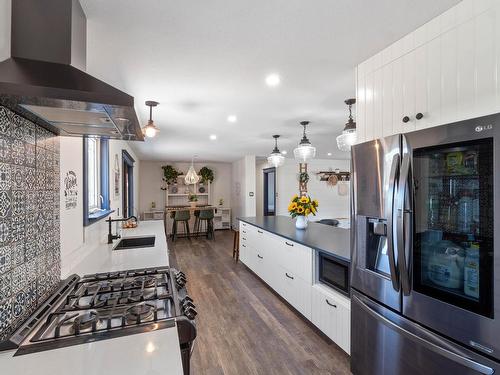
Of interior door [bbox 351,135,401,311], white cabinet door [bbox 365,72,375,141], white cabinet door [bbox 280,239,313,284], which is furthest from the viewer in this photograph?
white cabinet door [bbox 280,239,313,284]

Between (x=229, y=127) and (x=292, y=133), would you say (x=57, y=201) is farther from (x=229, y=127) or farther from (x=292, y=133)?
(x=292, y=133)

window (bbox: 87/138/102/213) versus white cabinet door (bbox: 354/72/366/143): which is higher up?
white cabinet door (bbox: 354/72/366/143)

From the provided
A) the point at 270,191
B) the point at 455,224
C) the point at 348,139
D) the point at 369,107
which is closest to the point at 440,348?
the point at 455,224

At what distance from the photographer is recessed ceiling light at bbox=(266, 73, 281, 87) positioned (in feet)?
7.01

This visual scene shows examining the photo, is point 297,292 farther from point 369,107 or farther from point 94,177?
point 94,177

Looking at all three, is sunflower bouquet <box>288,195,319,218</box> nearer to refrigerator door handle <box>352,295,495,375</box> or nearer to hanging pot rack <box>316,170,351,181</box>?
refrigerator door handle <box>352,295,495,375</box>

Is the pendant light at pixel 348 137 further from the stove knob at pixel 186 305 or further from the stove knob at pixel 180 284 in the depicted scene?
the stove knob at pixel 186 305

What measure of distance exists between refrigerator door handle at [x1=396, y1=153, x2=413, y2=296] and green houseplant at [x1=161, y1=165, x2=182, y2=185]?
7.58 meters

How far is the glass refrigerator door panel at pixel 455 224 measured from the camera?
1.07 meters

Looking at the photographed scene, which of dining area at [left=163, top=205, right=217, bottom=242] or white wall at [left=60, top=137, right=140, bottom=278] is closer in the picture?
white wall at [left=60, top=137, right=140, bottom=278]

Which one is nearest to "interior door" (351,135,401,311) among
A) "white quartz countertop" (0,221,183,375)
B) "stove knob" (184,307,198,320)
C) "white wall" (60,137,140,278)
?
"stove knob" (184,307,198,320)

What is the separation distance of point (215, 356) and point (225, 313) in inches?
29.5

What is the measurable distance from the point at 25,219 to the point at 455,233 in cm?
190

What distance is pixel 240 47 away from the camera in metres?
1.71
